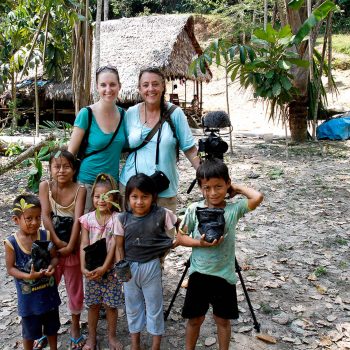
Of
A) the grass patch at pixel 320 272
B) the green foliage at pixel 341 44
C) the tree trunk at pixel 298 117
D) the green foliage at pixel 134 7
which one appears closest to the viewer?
the grass patch at pixel 320 272

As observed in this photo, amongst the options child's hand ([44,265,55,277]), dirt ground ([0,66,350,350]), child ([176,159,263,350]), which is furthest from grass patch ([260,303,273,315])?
child's hand ([44,265,55,277])

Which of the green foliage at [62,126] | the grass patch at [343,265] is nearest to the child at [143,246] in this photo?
the green foliage at [62,126]

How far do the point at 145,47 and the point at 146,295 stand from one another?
1325 centimetres

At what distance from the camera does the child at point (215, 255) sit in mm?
2371

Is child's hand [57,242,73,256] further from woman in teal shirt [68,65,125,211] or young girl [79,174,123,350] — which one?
woman in teal shirt [68,65,125,211]

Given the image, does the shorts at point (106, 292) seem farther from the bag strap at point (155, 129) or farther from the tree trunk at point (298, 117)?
the tree trunk at point (298, 117)

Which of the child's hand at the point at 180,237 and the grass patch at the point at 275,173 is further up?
the child's hand at the point at 180,237

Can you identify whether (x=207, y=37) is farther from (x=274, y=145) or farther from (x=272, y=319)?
(x=272, y=319)

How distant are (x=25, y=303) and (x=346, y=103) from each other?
59.3 ft

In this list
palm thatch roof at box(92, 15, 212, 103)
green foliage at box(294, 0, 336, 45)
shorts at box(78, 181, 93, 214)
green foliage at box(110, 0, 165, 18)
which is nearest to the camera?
shorts at box(78, 181, 93, 214)

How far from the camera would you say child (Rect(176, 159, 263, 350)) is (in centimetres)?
237

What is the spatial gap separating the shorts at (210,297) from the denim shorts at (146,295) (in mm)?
192

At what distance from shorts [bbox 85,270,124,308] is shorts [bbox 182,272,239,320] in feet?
1.54

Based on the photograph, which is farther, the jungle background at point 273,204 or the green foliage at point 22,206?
the jungle background at point 273,204
